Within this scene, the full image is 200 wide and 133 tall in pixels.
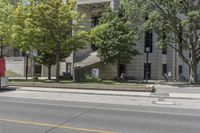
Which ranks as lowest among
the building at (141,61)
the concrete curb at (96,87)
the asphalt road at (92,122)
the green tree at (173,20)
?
the asphalt road at (92,122)

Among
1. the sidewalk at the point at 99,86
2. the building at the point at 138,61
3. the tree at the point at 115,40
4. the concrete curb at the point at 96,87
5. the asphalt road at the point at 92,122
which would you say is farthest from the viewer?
the building at the point at 138,61

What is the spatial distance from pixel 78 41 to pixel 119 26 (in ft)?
20.8

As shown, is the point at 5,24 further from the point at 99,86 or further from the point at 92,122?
the point at 92,122

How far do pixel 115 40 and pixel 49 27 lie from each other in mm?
7581

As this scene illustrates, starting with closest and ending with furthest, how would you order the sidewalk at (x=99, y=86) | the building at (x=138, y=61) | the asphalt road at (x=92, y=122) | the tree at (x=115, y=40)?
the asphalt road at (x=92, y=122) → the sidewalk at (x=99, y=86) → the tree at (x=115, y=40) → the building at (x=138, y=61)

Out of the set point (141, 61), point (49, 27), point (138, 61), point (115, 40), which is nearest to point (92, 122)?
point (49, 27)

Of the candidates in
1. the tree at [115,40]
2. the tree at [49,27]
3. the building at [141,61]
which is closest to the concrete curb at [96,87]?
the tree at [49,27]

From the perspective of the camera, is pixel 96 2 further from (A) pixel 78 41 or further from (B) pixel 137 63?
(A) pixel 78 41

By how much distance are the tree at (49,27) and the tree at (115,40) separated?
122 inches


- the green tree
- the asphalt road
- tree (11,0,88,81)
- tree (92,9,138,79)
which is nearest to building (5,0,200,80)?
tree (92,9,138,79)

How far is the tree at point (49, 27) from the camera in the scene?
31.5 metres

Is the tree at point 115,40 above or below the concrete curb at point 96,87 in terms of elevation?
above

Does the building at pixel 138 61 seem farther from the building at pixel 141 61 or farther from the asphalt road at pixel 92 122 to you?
the asphalt road at pixel 92 122

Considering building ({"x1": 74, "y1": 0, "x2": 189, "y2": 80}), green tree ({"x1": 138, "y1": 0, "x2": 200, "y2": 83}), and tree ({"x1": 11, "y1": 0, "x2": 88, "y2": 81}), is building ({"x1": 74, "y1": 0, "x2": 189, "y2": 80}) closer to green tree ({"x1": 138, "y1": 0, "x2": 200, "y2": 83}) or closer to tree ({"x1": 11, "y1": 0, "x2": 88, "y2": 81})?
tree ({"x1": 11, "y1": 0, "x2": 88, "y2": 81})
